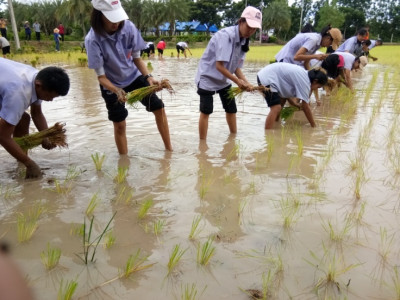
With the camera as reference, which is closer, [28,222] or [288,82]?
[28,222]

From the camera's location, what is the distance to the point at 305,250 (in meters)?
1.81

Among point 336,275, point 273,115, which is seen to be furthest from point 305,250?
point 273,115

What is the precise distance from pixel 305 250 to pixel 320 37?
3.82m

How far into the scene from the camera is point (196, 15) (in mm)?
46062

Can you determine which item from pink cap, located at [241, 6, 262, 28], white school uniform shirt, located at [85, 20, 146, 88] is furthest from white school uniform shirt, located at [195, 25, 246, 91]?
white school uniform shirt, located at [85, 20, 146, 88]

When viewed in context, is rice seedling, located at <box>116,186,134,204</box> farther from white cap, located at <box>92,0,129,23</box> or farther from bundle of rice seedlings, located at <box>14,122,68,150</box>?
white cap, located at <box>92,0,129,23</box>

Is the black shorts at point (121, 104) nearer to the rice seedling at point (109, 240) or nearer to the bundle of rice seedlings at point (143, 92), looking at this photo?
the bundle of rice seedlings at point (143, 92)

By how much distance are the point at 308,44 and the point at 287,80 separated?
98 cm

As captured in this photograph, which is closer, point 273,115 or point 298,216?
point 298,216

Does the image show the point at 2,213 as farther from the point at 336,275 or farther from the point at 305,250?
the point at 336,275

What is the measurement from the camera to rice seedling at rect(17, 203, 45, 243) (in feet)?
6.08

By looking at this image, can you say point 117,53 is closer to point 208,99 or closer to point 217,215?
point 208,99

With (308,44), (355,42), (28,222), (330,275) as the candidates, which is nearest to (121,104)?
(28,222)

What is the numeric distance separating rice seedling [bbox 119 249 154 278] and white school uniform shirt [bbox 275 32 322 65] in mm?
3994
